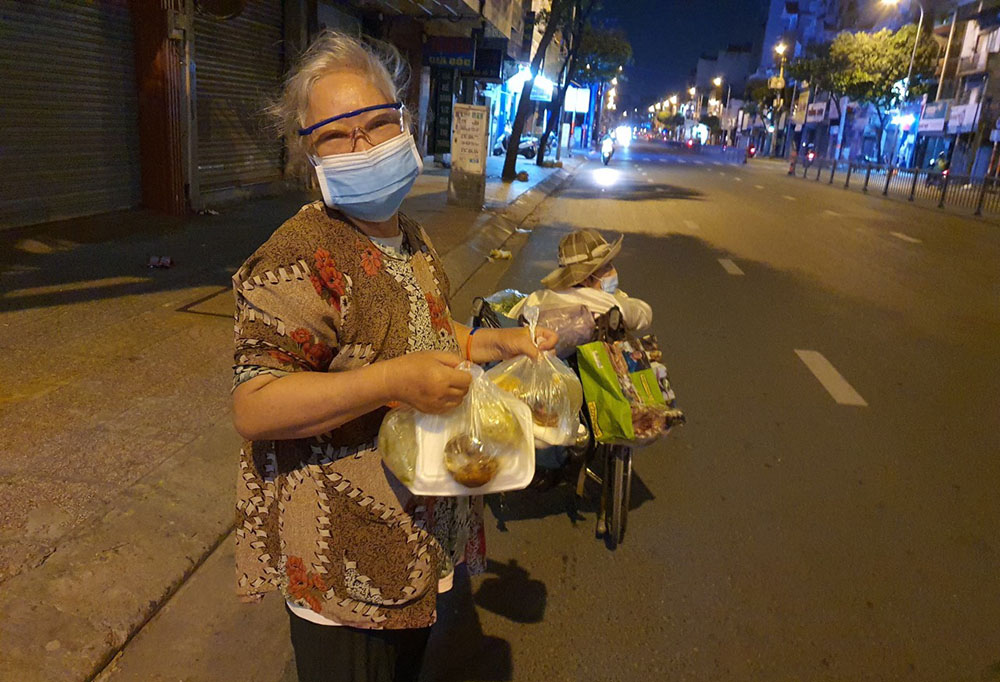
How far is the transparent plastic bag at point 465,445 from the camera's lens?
4.88ft

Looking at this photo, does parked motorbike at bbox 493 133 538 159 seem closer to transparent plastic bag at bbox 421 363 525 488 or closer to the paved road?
the paved road

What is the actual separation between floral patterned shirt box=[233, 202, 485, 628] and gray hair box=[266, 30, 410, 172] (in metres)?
0.17

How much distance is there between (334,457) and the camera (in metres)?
1.57

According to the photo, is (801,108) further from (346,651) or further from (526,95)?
(346,651)

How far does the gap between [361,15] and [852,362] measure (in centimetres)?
1496

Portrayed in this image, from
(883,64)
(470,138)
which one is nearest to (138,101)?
(470,138)

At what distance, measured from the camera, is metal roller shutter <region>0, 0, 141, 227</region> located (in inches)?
309

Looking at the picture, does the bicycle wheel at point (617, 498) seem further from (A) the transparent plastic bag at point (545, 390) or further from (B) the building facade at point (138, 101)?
(B) the building facade at point (138, 101)

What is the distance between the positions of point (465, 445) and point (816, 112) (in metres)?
→ 68.8

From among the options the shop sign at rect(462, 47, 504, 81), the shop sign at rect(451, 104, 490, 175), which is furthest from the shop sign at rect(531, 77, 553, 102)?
the shop sign at rect(451, 104, 490, 175)

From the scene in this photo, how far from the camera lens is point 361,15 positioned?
17406 mm

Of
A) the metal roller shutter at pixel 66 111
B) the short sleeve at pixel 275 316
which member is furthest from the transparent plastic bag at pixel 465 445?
the metal roller shutter at pixel 66 111

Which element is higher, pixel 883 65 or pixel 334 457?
pixel 883 65

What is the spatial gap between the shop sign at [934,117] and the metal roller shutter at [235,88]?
3718cm
